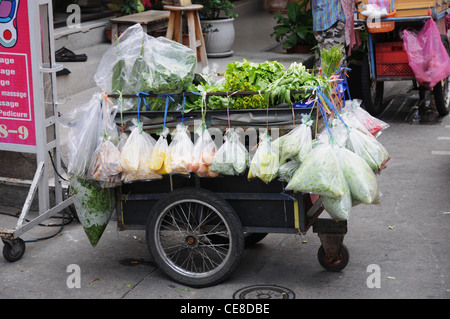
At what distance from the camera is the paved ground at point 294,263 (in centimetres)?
486

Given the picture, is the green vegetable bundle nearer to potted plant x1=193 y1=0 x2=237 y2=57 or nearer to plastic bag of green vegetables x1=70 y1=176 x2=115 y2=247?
plastic bag of green vegetables x1=70 y1=176 x2=115 y2=247

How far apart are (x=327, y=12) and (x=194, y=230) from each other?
5107mm

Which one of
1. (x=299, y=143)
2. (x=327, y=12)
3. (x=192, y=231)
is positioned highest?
(x=327, y=12)

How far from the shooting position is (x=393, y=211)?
6328mm

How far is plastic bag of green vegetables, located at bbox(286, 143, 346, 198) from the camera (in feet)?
14.3

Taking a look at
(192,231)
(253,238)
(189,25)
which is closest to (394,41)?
(189,25)

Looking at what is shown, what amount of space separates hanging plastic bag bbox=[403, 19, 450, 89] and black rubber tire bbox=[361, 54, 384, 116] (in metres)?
0.68

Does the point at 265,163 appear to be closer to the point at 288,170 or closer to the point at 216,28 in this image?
the point at 288,170

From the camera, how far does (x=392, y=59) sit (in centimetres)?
891

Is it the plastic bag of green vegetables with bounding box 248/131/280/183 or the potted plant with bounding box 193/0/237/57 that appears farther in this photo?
the potted plant with bounding box 193/0/237/57

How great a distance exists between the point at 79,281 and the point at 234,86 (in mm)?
1796

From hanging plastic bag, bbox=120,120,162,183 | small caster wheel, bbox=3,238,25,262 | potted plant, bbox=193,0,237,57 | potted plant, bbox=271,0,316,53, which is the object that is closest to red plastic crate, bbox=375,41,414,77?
potted plant, bbox=271,0,316,53

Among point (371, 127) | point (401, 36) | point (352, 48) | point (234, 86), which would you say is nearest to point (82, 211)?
point (234, 86)
